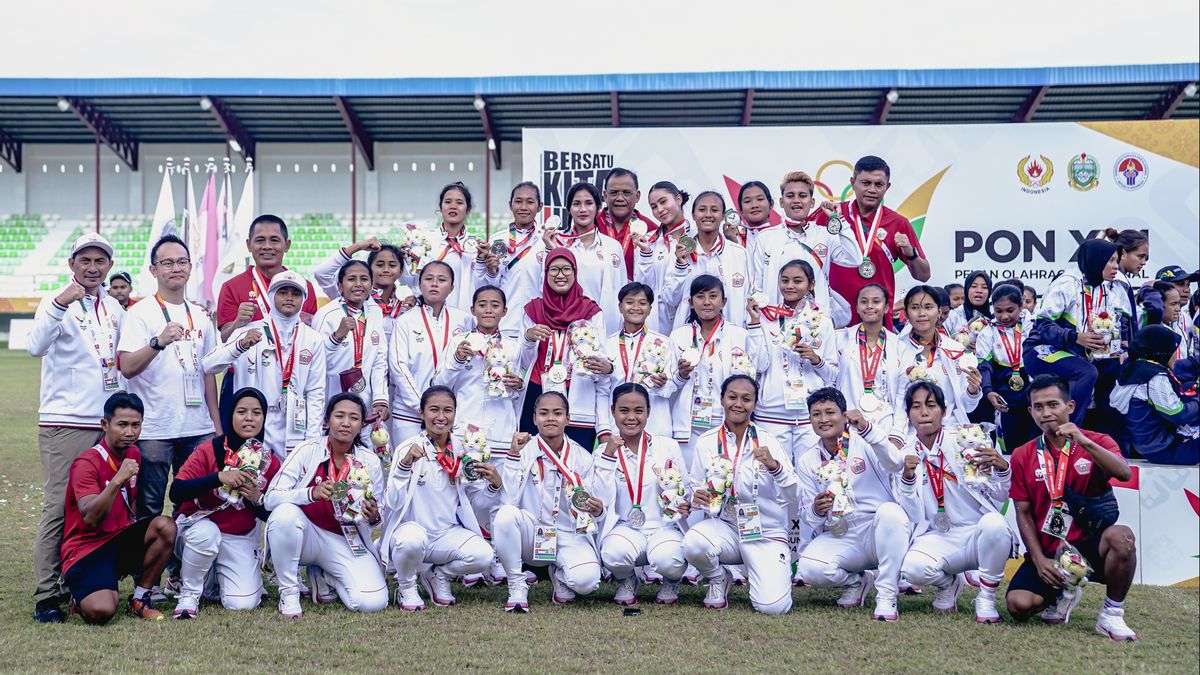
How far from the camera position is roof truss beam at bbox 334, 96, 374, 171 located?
28.0m

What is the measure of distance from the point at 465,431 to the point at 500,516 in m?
0.57

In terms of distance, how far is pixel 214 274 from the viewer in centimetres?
2709

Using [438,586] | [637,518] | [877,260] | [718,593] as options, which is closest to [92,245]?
[438,586]

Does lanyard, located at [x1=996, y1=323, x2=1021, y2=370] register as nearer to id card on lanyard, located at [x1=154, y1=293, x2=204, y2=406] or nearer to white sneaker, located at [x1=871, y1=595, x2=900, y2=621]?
white sneaker, located at [x1=871, y1=595, x2=900, y2=621]

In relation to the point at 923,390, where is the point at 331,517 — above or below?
below

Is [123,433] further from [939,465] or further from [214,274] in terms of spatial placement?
[214,274]

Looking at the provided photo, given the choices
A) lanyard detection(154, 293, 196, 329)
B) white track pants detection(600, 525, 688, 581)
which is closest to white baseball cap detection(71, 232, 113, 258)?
lanyard detection(154, 293, 196, 329)

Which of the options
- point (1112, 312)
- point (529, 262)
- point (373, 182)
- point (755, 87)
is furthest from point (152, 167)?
point (1112, 312)

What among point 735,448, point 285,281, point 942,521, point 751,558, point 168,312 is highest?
point 285,281

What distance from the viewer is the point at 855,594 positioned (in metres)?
6.38

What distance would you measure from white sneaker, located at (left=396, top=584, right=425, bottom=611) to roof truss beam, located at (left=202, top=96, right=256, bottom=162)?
2446cm

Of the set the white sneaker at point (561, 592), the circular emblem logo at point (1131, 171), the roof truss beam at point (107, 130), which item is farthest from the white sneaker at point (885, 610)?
the roof truss beam at point (107, 130)

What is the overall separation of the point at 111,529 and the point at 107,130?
94.4 ft

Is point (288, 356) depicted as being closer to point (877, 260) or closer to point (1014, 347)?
point (877, 260)
